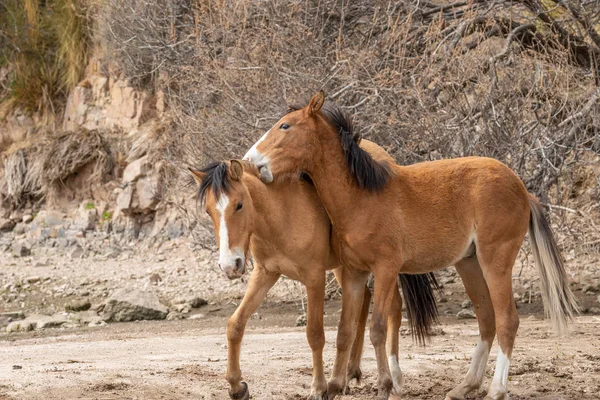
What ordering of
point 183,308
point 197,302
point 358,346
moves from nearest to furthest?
point 358,346 < point 183,308 < point 197,302

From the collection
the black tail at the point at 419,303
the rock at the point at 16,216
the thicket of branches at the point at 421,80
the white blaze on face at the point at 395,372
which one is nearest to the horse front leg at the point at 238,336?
the white blaze on face at the point at 395,372

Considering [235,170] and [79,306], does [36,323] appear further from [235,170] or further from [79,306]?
[235,170]

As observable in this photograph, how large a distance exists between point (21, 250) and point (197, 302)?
490 cm

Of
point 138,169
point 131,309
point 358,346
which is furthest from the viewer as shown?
point 138,169

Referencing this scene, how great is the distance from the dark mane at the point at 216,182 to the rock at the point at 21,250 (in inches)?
438

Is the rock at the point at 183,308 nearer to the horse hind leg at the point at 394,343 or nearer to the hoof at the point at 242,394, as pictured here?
the horse hind leg at the point at 394,343

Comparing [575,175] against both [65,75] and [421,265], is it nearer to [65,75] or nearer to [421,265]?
[421,265]

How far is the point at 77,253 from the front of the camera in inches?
622

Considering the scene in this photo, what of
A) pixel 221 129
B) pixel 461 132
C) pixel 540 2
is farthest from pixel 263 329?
pixel 540 2

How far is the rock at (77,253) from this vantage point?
15727 mm

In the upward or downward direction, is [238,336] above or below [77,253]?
below

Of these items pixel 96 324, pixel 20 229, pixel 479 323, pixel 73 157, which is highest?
pixel 73 157

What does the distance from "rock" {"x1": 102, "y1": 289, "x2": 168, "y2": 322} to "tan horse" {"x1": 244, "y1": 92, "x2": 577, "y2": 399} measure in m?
6.11

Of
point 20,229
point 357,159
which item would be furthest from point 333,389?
point 20,229
